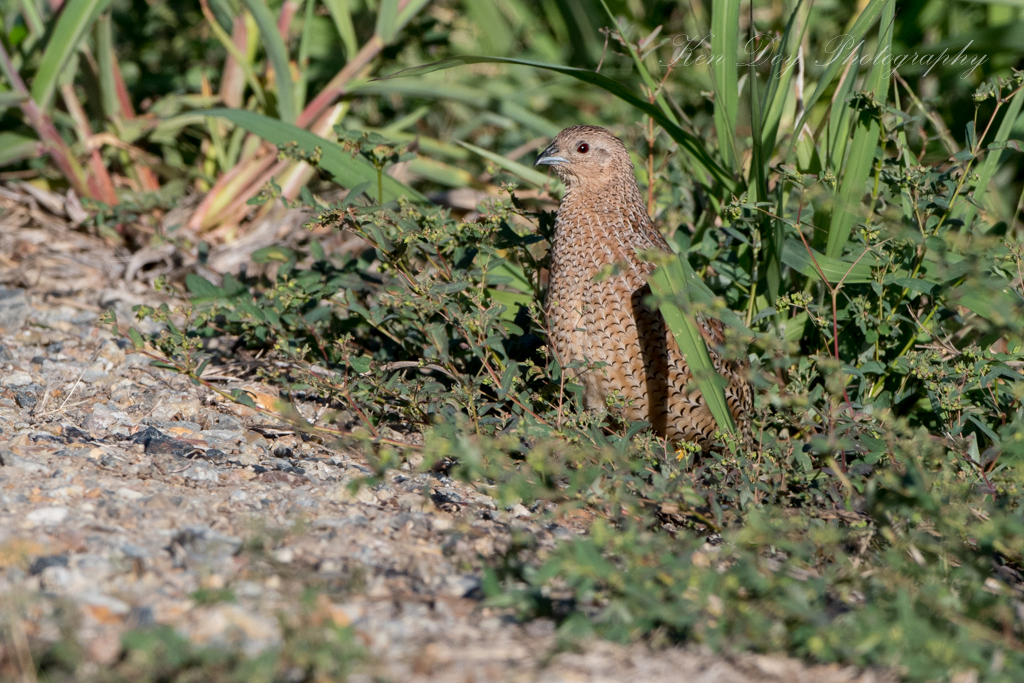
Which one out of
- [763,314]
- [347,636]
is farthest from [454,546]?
[763,314]

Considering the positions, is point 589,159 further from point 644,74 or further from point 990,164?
point 990,164

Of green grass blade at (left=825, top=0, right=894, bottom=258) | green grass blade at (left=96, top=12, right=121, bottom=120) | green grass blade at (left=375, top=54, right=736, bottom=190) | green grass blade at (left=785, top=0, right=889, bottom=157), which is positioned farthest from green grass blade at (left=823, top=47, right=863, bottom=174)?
green grass blade at (left=96, top=12, right=121, bottom=120)

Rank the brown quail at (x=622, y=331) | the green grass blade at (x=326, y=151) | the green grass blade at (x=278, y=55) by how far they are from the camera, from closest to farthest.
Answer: the brown quail at (x=622, y=331), the green grass blade at (x=326, y=151), the green grass blade at (x=278, y=55)

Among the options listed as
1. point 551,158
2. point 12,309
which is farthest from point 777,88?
point 12,309

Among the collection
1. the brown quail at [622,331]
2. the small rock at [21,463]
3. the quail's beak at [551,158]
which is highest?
Answer: the quail's beak at [551,158]

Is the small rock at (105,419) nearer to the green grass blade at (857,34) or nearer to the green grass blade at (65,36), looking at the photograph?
the green grass blade at (65,36)

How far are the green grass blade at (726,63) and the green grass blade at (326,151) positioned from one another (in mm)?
1244

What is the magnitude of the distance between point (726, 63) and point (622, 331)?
1.07 m

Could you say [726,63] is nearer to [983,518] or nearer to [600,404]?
[600,404]

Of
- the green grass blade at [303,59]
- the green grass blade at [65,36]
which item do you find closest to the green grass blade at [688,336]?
the green grass blade at [303,59]

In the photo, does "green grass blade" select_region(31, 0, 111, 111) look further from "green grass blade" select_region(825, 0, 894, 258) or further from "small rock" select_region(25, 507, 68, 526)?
"green grass blade" select_region(825, 0, 894, 258)

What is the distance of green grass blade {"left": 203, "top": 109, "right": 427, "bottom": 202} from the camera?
3588 mm

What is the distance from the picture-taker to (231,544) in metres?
2.19

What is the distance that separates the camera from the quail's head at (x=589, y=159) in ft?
11.1
